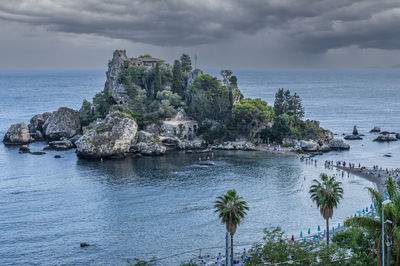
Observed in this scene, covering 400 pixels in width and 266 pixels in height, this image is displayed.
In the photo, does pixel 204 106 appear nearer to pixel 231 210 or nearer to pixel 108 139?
pixel 108 139

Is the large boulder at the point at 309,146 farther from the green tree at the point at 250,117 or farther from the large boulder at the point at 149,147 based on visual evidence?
the large boulder at the point at 149,147

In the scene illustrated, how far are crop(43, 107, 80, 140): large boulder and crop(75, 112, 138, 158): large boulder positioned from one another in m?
18.6

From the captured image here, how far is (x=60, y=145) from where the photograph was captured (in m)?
112

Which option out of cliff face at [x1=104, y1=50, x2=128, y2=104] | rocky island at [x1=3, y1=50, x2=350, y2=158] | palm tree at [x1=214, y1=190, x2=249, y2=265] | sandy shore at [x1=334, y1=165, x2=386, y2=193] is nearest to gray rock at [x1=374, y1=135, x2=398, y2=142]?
rocky island at [x1=3, y1=50, x2=350, y2=158]

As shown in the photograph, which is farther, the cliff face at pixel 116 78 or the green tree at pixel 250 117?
the cliff face at pixel 116 78

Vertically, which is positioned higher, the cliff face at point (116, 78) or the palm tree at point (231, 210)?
the cliff face at point (116, 78)

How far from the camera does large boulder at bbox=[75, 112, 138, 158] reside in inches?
3969

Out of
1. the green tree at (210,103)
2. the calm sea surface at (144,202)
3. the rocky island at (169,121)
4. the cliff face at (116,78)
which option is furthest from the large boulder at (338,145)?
the cliff face at (116,78)

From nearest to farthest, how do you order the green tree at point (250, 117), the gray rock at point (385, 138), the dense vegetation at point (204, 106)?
1. the green tree at point (250, 117)
2. the dense vegetation at point (204, 106)
3. the gray rock at point (385, 138)

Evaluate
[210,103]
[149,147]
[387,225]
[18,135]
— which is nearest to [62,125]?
[18,135]

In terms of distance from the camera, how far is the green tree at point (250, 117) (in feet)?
379

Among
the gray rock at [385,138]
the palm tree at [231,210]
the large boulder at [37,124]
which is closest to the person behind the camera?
the palm tree at [231,210]

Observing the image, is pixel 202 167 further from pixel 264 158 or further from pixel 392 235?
pixel 392 235

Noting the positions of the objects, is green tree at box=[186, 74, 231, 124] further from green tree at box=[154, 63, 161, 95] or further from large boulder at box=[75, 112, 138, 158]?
large boulder at box=[75, 112, 138, 158]
